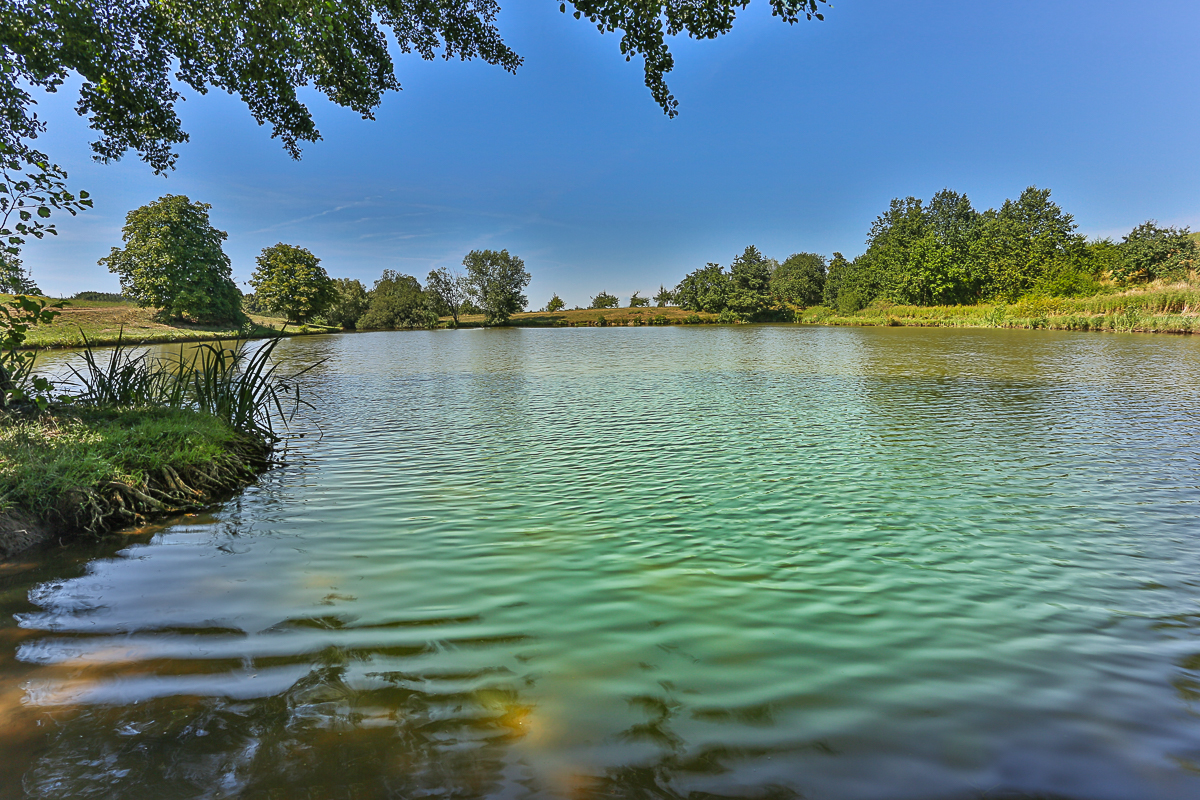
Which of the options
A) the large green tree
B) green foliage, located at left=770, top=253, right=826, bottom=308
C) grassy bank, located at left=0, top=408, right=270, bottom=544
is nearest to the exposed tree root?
grassy bank, located at left=0, top=408, right=270, bottom=544

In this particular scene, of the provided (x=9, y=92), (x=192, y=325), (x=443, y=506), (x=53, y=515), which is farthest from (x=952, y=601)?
(x=192, y=325)

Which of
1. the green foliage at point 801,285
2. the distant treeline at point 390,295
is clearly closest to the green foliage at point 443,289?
the distant treeline at point 390,295

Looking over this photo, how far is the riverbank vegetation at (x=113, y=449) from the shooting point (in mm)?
4766

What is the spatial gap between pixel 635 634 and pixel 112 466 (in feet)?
18.0

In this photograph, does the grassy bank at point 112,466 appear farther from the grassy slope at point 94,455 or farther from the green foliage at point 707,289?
the green foliage at point 707,289

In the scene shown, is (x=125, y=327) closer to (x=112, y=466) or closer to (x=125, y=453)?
(x=125, y=453)

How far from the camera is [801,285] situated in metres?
103

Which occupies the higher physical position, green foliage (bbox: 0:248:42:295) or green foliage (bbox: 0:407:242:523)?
green foliage (bbox: 0:248:42:295)

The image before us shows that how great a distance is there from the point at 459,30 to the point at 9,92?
650 cm

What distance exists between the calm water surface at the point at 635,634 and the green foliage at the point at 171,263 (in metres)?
50.9

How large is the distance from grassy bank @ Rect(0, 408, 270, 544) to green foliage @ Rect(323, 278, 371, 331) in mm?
77848

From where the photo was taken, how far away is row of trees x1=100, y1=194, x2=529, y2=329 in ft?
151

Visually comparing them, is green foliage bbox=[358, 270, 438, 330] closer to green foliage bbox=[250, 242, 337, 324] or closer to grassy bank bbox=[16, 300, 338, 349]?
green foliage bbox=[250, 242, 337, 324]

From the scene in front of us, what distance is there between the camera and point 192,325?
48.3 m
